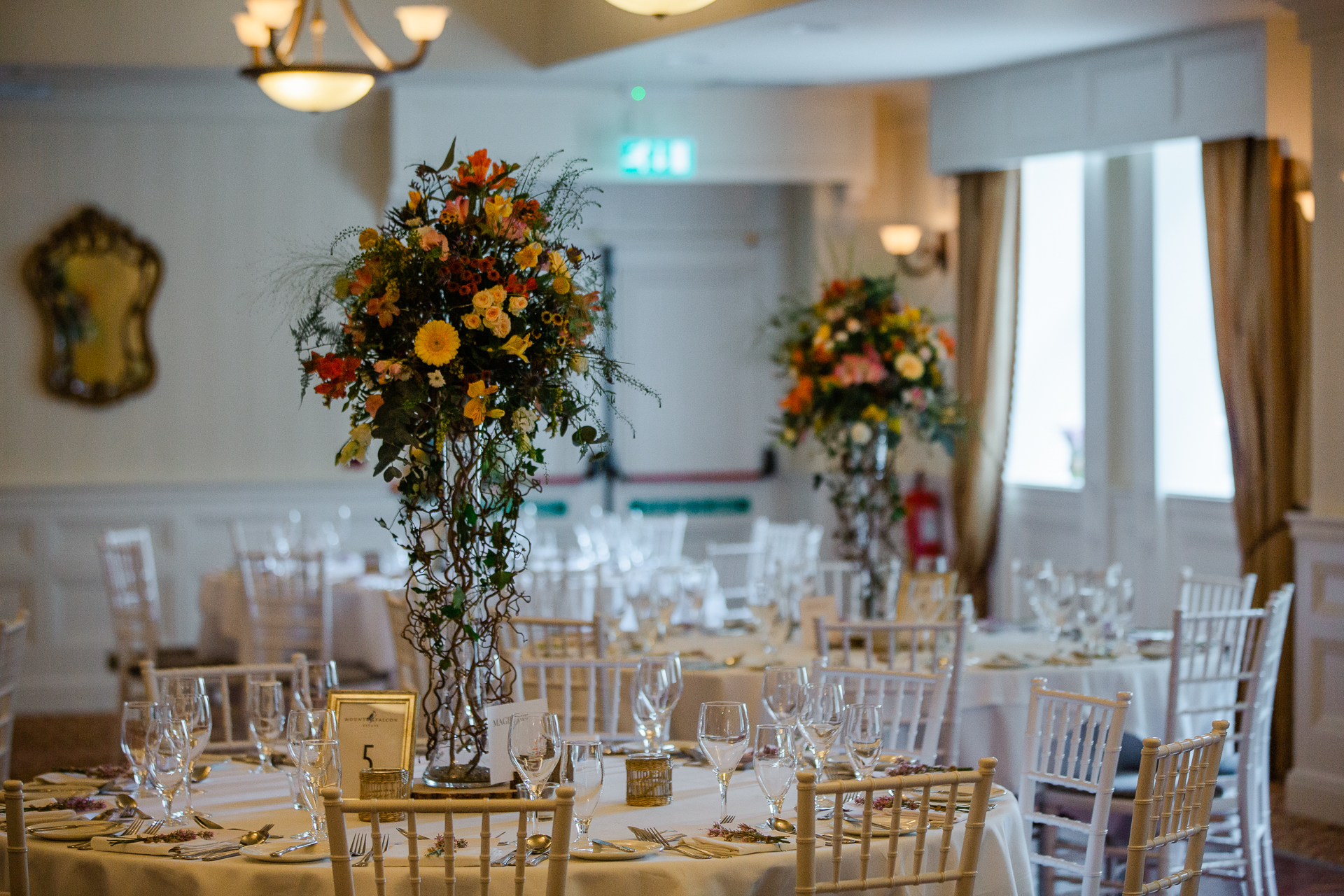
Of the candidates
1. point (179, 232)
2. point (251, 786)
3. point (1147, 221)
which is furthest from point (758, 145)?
point (251, 786)

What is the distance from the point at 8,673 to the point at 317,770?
71.0 inches

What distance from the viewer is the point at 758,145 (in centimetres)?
831

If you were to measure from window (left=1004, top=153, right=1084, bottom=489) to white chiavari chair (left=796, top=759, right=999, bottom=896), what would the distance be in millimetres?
5498

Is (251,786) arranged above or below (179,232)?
below

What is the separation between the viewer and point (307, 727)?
2654 millimetres

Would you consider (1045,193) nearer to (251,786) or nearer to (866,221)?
(866,221)

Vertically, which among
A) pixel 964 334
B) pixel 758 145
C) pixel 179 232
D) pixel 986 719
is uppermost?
pixel 758 145

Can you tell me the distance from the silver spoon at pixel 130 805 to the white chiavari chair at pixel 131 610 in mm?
3514

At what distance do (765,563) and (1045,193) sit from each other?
8.61ft

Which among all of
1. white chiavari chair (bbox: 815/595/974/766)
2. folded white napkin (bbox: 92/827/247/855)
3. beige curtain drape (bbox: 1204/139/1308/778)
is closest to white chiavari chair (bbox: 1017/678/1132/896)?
white chiavari chair (bbox: 815/595/974/766)

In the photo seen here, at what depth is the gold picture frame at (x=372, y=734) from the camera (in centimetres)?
277

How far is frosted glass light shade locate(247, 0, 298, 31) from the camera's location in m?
5.30

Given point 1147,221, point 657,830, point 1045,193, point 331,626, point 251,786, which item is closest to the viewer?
point 657,830

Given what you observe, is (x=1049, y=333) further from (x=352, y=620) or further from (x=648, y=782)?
(x=648, y=782)
